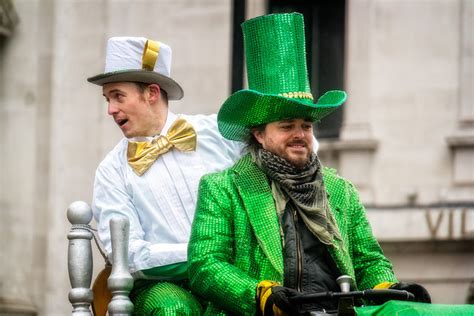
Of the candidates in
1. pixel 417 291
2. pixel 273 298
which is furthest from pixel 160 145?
pixel 417 291

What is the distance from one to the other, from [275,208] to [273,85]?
0.59m

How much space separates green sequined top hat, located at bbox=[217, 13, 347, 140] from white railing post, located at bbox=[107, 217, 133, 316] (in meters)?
0.66

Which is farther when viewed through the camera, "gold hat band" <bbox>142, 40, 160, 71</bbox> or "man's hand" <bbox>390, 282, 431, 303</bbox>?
"gold hat band" <bbox>142, 40, 160, 71</bbox>

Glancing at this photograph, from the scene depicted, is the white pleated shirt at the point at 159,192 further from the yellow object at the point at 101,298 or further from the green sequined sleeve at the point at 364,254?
the green sequined sleeve at the point at 364,254

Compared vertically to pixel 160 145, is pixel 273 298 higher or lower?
lower

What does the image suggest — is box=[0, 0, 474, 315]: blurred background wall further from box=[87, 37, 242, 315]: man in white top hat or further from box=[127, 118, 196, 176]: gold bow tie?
box=[127, 118, 196, 176]: gold bow tie

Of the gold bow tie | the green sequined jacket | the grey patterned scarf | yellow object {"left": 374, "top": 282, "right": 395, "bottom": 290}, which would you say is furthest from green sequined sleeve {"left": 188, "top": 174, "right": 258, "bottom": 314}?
the gold bow tie

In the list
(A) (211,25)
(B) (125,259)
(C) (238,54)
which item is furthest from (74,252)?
(A) (211,25)

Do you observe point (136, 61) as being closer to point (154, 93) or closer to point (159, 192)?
point (154, 93)

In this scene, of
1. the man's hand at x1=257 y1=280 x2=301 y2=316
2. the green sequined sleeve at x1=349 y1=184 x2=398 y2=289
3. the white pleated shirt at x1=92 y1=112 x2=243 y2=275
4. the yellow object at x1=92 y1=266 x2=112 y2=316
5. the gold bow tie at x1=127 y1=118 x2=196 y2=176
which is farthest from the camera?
the gold bow tie at x1=127 y1=118 x2=196 y2=176

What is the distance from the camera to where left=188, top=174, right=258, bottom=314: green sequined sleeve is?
34.9 feet

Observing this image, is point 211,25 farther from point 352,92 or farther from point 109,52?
point 109,52

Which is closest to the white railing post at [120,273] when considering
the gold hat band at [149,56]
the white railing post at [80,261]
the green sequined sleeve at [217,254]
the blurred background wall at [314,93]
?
the white railing post at [80,261]

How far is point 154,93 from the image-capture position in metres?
11.9
